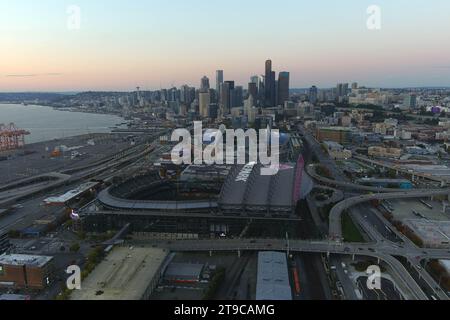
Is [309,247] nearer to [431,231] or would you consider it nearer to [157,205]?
[431,231]

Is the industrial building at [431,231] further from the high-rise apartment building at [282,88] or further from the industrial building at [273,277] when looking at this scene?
the high-rise apartment building at [282,88]

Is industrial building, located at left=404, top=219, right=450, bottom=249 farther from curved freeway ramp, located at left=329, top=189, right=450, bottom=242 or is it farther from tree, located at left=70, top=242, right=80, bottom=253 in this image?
tree, located at left=70, top=242, right=80, bottom=253

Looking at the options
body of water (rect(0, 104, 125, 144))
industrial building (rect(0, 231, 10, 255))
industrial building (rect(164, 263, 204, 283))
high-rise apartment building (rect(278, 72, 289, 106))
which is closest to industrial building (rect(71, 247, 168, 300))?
industrial building (rect(164, 263, 204, 283))

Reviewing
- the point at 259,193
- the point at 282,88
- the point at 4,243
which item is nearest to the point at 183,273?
the point at 259,193

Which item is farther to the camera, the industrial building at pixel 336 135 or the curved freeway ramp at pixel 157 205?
the industrial building at pixel 336 135

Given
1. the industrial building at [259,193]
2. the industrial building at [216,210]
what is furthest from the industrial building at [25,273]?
the industrial building at [259,193]
